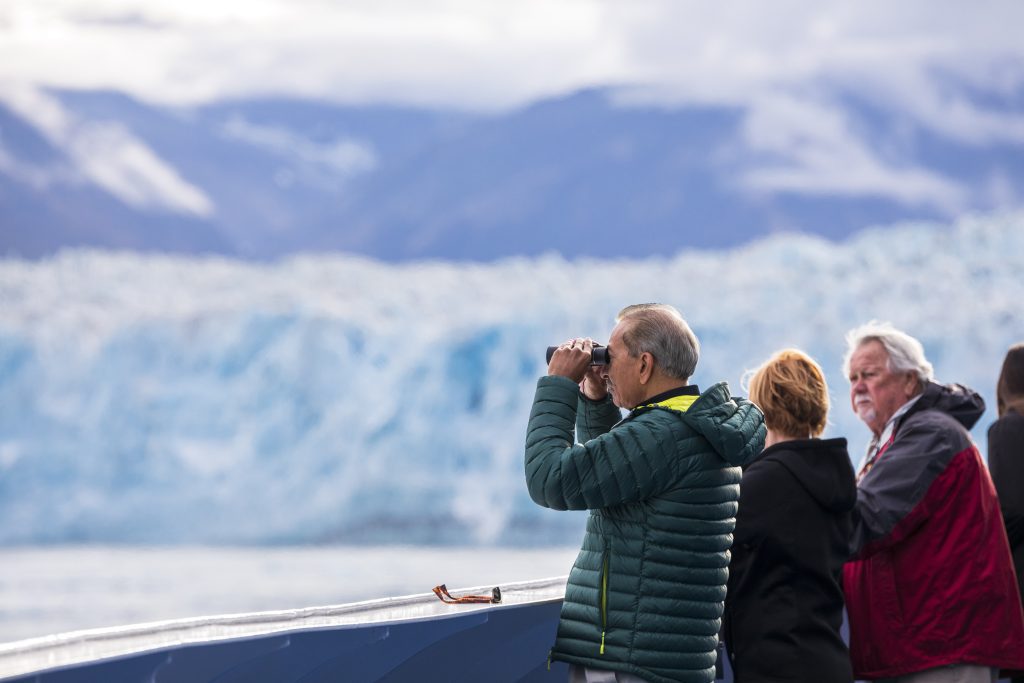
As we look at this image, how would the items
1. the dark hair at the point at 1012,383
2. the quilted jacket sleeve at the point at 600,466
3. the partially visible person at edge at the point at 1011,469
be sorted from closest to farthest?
the quilted jacket sleeve at the point at 600,466 < the partially visible person at edge at the point at 1011,469 < the dark hair at the point at 1012,383

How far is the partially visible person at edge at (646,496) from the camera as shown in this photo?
1914 mm

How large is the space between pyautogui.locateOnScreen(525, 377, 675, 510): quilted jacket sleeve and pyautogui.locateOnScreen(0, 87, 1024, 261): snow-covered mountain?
22776 mm

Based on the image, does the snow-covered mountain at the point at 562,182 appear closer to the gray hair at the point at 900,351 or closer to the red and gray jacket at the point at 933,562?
the gray hair at the point at 900,351

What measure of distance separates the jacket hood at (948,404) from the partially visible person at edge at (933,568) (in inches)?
1.9

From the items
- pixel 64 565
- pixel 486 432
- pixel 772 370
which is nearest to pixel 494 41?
pixel 486 432

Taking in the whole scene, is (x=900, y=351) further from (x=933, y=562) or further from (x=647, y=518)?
(x=647, y=518)

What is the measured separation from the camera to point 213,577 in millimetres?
16875

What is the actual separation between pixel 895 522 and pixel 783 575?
0.99 ft

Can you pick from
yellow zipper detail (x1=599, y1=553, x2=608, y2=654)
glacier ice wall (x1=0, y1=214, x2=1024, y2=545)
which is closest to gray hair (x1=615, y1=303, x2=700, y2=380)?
yellow zipper detail (x1=599, y1=553, x2=608, y2=654)

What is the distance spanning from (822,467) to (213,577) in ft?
50.9

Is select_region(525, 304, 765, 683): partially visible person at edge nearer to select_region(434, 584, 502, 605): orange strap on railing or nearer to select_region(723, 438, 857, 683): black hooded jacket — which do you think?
select_region(723, 438, 857, 683): black hooded jacket

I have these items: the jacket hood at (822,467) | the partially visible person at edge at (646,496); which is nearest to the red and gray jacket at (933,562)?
the jacket hood at (822,467)

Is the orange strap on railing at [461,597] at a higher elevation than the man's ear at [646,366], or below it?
below

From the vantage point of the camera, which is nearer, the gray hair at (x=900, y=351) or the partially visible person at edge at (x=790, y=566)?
the partially visible person at edge at (x=790, y=566)
